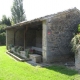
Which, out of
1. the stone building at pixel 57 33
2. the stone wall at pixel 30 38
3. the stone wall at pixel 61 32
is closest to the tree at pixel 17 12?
the stone wall at pixel 30 38

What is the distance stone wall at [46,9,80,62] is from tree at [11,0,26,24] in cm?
3405

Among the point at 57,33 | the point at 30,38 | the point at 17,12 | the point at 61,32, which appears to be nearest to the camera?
the point at 57,33

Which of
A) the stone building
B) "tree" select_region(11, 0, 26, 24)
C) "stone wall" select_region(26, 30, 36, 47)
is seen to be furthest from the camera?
"tree" select_region(11, 0, 26, 24)

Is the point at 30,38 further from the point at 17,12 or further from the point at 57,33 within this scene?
the point at 17,12

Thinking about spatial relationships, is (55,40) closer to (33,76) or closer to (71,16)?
(71,16)

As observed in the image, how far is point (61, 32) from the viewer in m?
11.8

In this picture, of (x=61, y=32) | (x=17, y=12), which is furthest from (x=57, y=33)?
(x=17, y=12)

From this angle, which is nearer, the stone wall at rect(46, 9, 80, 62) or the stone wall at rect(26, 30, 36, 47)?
the stone wall at rect(46, 9, 80, 62)

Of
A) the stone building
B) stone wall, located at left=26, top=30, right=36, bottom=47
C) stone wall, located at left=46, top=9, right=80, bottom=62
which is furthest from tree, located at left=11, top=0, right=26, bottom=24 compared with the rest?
stone wall, located at left=46, top=9, right=80, bottom=62

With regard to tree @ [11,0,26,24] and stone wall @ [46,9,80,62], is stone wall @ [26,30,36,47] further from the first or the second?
tree @ [11,0,26,24]

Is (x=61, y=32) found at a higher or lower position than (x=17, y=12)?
lower

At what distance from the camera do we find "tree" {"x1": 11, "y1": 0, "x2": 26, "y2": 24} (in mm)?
45094

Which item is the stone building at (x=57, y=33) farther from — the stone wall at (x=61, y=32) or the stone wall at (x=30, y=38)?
the stone wall at (x=30, y=38)

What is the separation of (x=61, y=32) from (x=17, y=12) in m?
34.9
